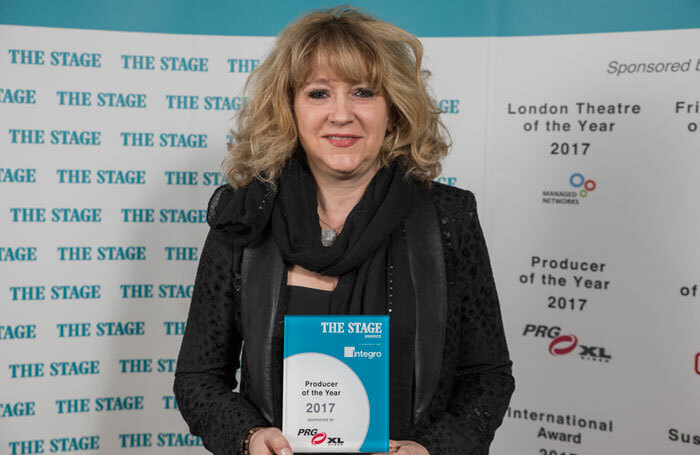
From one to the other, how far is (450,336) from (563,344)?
1.19 metres

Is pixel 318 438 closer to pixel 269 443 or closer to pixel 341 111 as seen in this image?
pixel 269 443

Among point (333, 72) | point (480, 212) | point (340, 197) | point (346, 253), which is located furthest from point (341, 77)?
point (480, 212)

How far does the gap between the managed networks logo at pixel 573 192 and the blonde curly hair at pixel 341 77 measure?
97 cm

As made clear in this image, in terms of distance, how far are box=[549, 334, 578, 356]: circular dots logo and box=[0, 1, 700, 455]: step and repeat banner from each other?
0.03ft

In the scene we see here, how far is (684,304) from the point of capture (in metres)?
2.34

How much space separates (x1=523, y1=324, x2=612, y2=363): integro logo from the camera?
2.51m

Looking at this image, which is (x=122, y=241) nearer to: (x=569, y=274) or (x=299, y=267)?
(x=299, y=267)

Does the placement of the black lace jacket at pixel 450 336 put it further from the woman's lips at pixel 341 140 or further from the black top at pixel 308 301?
the woman's lips at pixel 341 140

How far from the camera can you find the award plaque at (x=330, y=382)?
1.31 meters

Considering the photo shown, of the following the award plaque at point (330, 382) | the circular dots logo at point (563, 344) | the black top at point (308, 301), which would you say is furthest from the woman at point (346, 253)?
the circular dots logo at point (563, 344)

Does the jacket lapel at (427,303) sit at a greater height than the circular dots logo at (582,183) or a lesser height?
lesser

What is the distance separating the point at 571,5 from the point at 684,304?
1.16 metres

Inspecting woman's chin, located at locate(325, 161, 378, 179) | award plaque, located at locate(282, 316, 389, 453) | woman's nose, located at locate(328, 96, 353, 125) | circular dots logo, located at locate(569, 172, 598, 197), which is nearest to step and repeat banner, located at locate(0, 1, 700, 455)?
circular dots logo, located at locate(569, 172, 598, 197)

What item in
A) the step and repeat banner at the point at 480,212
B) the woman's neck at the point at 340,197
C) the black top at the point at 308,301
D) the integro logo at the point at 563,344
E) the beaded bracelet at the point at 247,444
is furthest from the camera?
the integro logo at the point at 563,344
